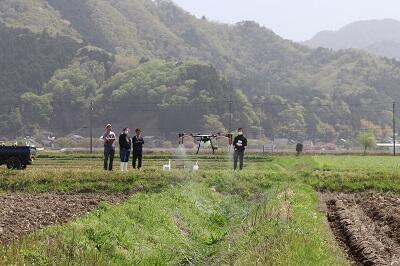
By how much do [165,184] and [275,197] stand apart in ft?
19.7

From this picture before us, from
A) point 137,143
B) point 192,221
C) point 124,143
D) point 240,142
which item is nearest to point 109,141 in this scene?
point 124,143

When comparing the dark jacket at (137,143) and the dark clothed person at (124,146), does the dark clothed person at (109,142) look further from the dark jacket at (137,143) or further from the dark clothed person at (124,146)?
the dark jacket at (137,143)

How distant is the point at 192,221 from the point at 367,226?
4.97 m

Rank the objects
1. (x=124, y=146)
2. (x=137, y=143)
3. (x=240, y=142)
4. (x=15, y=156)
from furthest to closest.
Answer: (x=15, y=156)
(x=240, y=142)
(x=137, y=143)
(x=124, y=146)

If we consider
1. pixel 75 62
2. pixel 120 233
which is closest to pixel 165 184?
pixel 120 233

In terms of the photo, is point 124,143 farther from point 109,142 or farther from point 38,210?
point 38,210

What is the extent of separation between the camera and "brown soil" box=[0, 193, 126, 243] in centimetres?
1659

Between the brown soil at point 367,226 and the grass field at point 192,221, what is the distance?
1.61ft

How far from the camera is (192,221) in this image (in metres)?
20.9

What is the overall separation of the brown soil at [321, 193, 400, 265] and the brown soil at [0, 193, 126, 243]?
699 centimetres

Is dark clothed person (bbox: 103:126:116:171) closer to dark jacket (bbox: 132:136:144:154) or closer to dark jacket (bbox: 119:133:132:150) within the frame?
dark jacket (bbox: 119:133:132:150)

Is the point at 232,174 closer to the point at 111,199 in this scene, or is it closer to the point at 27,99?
the point at 111,199

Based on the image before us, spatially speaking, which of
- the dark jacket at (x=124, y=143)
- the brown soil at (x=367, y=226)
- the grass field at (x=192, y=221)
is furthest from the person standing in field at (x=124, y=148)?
the brown soil at (x=367, y=226)

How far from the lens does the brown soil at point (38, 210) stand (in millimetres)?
16594
